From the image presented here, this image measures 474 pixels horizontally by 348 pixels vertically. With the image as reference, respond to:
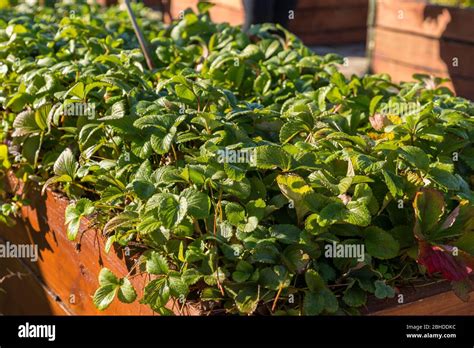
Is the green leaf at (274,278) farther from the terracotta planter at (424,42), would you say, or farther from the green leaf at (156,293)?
the terracotta planter at (424,42)

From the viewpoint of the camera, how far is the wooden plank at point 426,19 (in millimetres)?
4680

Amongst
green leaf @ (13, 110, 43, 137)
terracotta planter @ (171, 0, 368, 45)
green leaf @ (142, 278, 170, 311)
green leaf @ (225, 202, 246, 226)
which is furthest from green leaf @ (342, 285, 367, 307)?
terracotta planter @ (171, 0, 368, 45)

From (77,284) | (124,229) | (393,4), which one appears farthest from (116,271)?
(393,4)

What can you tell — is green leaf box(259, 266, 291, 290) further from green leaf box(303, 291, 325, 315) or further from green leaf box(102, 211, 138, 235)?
green leaf box(102, 211, 138, 235)

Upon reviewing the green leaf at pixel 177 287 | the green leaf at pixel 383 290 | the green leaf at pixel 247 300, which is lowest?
the green leaf at pixel 383 290

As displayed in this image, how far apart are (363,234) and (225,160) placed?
351mm

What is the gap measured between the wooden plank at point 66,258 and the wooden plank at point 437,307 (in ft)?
1.85

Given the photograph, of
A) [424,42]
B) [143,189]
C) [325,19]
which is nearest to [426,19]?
[424,42]

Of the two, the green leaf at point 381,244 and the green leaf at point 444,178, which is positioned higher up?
the green leaf at point 444,178

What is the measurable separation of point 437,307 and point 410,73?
11.6 feet

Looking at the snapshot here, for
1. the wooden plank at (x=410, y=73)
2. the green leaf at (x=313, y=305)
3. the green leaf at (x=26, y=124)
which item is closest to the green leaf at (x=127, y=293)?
the green leaf at (x=313, y=305)

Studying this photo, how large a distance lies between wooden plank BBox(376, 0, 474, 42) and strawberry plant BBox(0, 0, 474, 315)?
2.24 m

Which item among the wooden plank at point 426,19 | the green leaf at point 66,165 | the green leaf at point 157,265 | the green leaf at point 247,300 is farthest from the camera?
the wooden plank at point 426,19

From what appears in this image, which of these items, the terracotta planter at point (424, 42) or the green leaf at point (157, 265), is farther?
the terracotta planter at point (424, 42)
